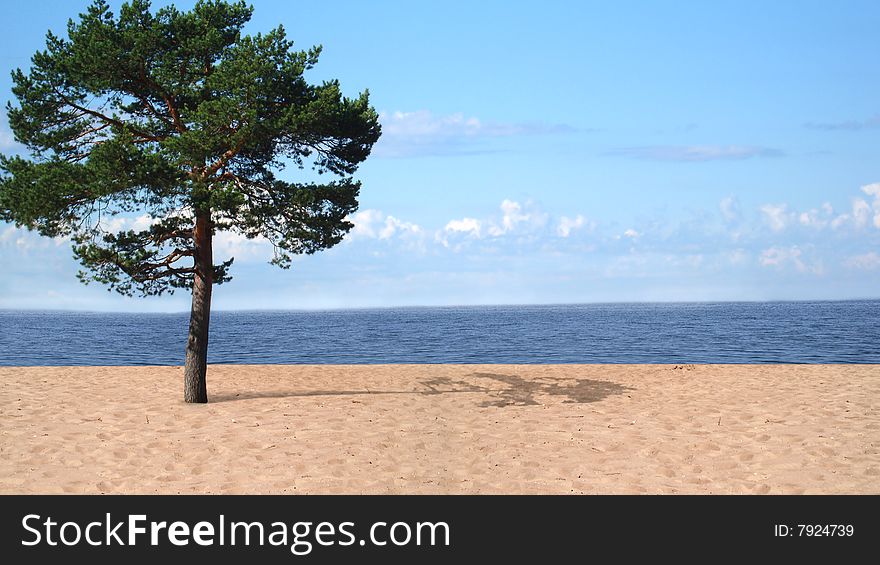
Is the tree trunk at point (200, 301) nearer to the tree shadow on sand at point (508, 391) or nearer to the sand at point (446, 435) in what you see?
the sand at point (446, 435)

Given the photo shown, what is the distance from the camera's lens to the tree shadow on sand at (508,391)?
19.2 meters

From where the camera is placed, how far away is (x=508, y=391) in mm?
20875

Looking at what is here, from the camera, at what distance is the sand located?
10.6m

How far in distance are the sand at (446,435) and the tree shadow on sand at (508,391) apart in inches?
3.7

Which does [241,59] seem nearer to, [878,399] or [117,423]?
[117,423]

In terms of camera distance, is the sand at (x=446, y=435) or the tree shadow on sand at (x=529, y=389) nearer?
the sand at (x=446, y=435)

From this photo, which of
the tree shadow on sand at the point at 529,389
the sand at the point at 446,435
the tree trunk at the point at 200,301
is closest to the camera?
the sand at the point at 446,435

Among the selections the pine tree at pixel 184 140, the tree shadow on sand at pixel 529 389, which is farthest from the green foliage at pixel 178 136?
the tree shadow on sand at pixel 529 389

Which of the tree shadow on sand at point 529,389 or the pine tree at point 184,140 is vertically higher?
the pine tree at point 184,140

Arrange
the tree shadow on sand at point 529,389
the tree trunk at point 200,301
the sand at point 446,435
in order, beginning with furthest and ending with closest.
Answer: the tree shadow on sand at point 529,389 < the tree trunk at point 200,301 < the sand at point 446,435

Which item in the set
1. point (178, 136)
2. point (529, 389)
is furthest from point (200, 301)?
point (529, 389)

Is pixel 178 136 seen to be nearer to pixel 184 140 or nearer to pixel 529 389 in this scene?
pixel 184 140

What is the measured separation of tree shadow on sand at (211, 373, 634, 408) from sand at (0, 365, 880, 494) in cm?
10

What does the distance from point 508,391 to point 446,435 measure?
23.4 ft
